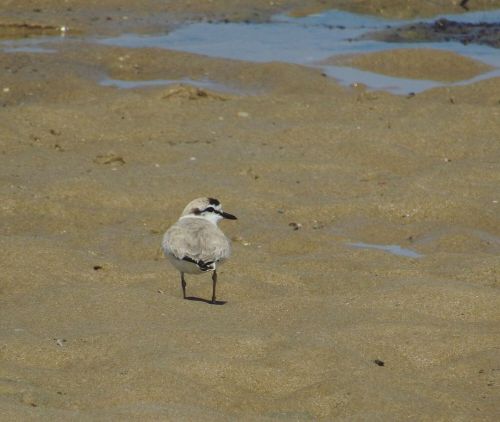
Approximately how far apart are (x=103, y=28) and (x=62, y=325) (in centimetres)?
1315

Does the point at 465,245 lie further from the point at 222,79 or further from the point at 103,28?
the point at 103,28

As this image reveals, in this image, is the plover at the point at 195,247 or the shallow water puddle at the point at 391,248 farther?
the shallow water puddle at the point at 391,248

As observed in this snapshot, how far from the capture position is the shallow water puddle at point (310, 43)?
17453 millimetres

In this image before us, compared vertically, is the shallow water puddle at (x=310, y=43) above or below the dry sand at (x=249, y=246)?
below

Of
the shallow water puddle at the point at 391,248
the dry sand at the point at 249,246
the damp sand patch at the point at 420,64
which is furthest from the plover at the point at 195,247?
the damp sand patch at the point at 420,64

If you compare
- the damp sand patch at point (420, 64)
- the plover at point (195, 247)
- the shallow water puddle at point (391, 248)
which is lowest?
the shallow water puddle at point (391, 248)

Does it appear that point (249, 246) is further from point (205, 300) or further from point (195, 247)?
point (195, 247)

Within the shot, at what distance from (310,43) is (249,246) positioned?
983cm

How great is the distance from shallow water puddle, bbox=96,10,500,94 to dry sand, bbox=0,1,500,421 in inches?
29.3

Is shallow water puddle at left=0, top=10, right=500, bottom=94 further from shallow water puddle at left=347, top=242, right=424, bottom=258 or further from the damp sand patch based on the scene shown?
shallow water puddle at left=347, top=242, right=424, bottom=258

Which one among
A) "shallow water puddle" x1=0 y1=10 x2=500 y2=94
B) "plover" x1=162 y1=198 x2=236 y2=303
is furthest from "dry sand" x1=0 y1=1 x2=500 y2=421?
"shallow water puddle" x1=0 y1=10 x2=500 y2=94

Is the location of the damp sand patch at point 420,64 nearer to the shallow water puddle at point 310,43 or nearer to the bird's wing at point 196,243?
the shallow water puddle at point 310,43

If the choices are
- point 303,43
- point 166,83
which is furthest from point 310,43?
point 166,83

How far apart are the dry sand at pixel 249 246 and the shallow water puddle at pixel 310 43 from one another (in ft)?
2.44
